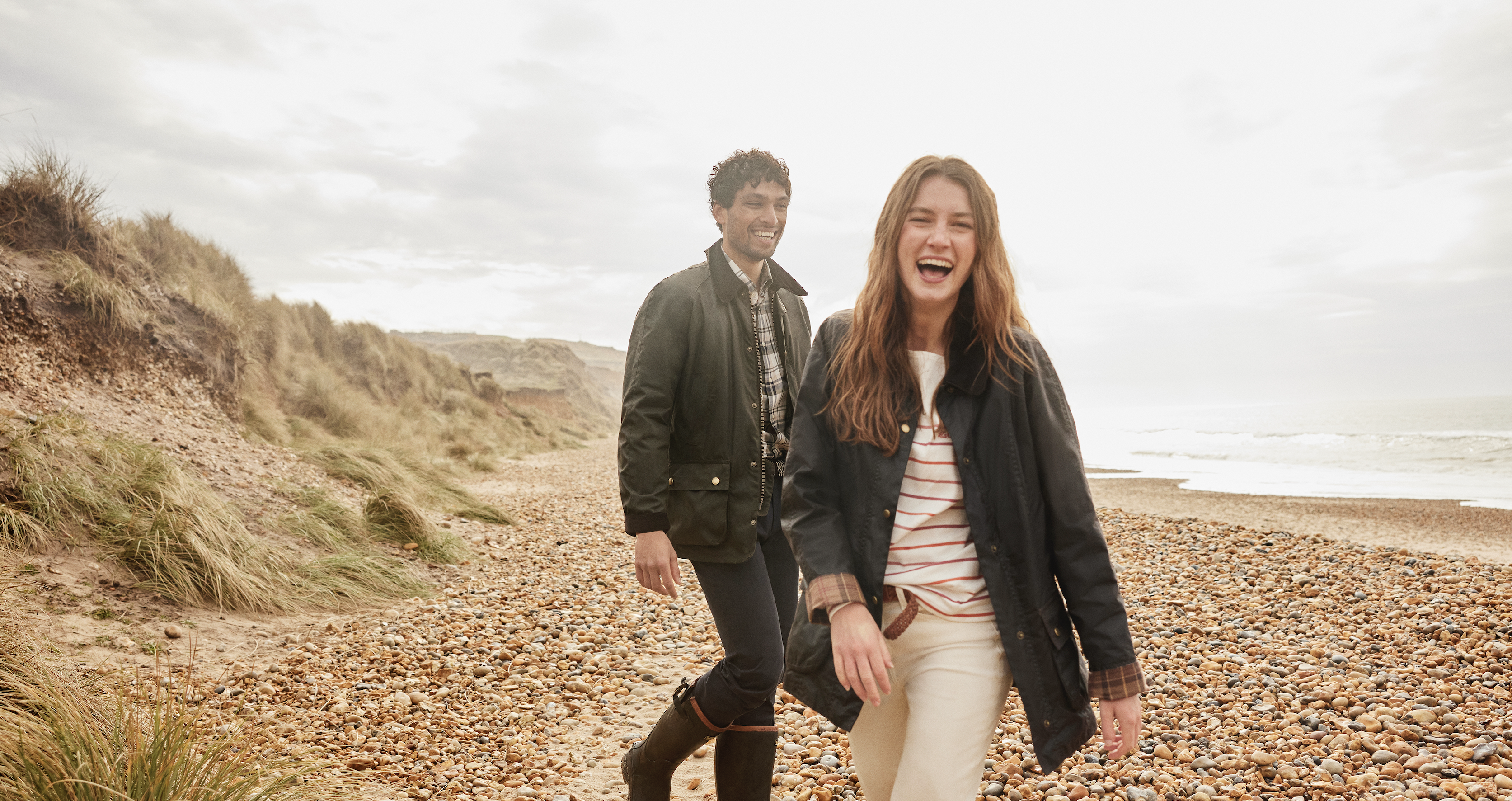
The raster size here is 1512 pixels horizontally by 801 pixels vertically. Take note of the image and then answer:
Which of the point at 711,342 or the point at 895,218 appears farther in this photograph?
the point at 711,342

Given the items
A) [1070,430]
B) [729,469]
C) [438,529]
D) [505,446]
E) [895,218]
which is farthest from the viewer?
[505,446]

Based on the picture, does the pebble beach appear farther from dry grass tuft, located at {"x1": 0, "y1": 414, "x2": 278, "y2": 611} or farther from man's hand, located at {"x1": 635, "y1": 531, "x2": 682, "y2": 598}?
man's hand, located at {"x1": 635, "y1": 531, "x2": 682, "y2": 598}

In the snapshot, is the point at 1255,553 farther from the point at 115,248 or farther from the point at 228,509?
the point at 115,248

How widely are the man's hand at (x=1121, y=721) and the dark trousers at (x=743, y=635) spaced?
3.28ft

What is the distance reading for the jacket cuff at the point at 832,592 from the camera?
1.75m

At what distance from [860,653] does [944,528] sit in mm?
351

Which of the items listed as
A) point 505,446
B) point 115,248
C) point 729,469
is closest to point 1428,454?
point 505,446

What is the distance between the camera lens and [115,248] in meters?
9.72

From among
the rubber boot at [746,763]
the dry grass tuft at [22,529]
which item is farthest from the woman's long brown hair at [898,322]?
the dry grass tuft at [22,529]

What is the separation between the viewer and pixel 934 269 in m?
1.89

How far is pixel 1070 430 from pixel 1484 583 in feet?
24.5

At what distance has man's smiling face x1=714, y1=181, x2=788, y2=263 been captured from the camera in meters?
2.78

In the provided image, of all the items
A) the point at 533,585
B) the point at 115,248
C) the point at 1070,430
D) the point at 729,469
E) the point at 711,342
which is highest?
the point at 115,248

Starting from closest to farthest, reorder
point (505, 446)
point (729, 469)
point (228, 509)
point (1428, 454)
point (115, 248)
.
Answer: point (729, 469) → point (228, 509) → point (115, 248) → point (505, 446) → point (1428, 454)
